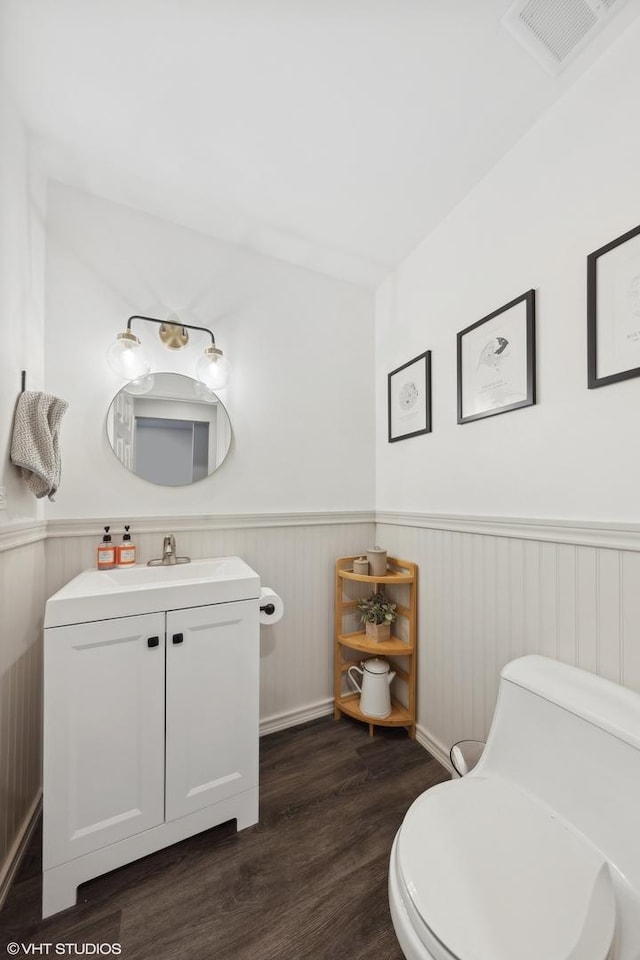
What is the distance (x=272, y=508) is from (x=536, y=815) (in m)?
1.40

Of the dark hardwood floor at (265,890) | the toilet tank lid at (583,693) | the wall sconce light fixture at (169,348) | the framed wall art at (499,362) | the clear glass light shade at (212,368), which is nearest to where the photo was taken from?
the toilet tank lid at (583,693)

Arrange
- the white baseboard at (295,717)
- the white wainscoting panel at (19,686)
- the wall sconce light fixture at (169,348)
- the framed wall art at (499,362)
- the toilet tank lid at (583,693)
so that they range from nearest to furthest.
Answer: the toilet tank lid at (583,693)
the white wainscoting panel at (19,686)
the framed wall art at (499,362)
the wall sconce light fixture at (169,348)
the white baseboard at (295,717)

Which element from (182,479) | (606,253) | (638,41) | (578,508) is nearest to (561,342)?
(606,253)

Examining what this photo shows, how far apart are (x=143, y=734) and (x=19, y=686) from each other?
0.48 metres

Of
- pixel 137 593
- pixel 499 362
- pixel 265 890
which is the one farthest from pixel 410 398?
pixel 265 890

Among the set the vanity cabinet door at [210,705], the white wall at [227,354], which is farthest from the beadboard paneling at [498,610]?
the vanity cabinet door at [210,705]

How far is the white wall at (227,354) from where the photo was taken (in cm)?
146

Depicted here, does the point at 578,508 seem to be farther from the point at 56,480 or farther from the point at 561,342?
the point at 56,480

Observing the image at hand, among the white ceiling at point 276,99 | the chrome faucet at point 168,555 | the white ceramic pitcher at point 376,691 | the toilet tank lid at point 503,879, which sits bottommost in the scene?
the white ceramic pitcher at point 376,691

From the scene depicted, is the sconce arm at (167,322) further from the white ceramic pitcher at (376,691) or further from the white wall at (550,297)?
the white ceramic pitcher at (376,691)

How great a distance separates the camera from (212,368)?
5.49 feet

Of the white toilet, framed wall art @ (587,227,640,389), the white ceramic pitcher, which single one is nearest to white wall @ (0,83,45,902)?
the white toilet

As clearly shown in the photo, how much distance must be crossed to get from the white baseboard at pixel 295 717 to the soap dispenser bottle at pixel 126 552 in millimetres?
1041

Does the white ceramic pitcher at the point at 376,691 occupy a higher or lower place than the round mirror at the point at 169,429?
lower
